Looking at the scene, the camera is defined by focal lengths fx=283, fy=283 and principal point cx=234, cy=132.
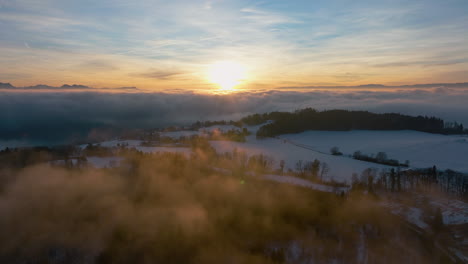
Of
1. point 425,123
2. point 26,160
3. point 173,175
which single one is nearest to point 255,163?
point 173,175

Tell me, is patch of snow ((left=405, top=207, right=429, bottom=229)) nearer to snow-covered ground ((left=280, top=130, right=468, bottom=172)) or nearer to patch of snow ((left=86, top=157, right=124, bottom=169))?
snow-covered ground ((left=280, top=130, right=468, bottom=172))

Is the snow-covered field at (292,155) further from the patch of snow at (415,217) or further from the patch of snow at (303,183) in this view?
the patch of snow at (415,217)

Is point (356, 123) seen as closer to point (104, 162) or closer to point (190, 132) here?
point (190, 132)

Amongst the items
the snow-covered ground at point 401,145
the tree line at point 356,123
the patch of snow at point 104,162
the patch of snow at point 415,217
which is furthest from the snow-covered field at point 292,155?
the patch of snow at point 104,162

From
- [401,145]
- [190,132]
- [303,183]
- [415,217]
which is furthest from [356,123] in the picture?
[415,217]

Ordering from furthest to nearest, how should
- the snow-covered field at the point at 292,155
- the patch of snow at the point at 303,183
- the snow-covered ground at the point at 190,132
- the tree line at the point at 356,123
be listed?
the tree line at the point at 356,123, the snow-covered ground at the point at 190,132, the snow-covered field at the point at 292,155, the patch of snow at the point at 303,183

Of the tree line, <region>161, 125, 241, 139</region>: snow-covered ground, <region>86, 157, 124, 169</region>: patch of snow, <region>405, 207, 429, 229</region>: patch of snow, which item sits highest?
the tree line

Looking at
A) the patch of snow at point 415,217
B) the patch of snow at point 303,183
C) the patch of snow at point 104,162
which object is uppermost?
the patch of snow at point 104,162

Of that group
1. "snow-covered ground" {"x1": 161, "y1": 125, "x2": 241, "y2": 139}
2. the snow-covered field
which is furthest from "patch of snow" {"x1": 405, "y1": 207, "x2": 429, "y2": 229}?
"snow-covered ground" {"x1": 161, "y1": 125, "x2": 241, "y2": 139}
